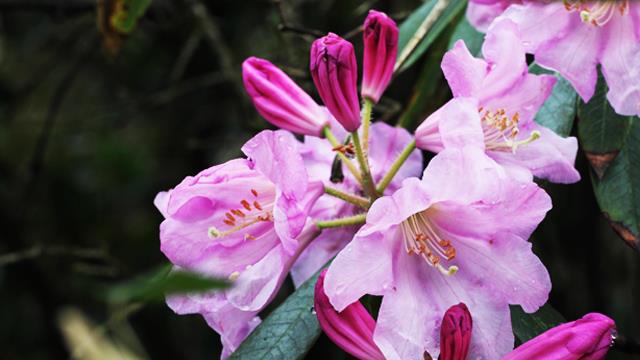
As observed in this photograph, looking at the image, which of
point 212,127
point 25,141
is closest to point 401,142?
point 212,127

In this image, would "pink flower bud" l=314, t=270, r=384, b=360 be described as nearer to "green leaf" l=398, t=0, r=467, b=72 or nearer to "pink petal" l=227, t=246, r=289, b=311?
"pink petal" l=227, t=246, r=289, b=311

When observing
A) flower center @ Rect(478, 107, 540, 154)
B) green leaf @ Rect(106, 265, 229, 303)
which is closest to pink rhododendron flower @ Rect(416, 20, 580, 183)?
flower center @ Rect(478, 107, 540, 154)

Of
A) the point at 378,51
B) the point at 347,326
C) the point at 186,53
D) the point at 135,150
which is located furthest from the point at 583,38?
the point at 135,150

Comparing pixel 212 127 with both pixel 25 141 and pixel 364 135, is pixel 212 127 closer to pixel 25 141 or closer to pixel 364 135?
pixel 25 141

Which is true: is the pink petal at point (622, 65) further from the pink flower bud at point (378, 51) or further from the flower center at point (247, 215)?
the flower center at point (247, 215)

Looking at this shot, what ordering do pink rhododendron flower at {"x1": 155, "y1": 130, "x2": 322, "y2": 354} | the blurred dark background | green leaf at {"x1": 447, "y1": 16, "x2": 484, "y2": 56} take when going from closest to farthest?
pink rhododendron flower at {"x1": 155, "y1": 130, "x2": 322, "y2": 354}, green leaf at {"x1": 447, "y1": 16, "x2": 484, "y2": 56}, the blurred dark background

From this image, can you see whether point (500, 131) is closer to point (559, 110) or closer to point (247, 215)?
point (559, 110)
